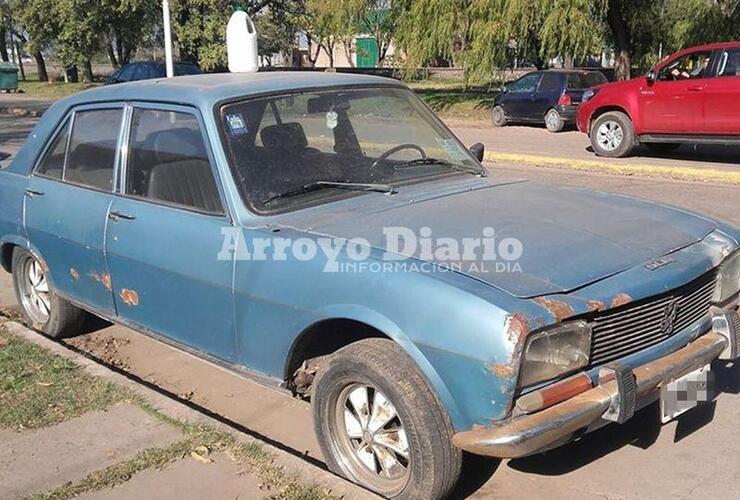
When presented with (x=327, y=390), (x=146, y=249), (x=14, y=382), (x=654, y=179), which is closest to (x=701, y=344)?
(x=327, y=390)

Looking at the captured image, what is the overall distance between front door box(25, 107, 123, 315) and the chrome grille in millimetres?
2795

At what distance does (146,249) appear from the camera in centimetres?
402

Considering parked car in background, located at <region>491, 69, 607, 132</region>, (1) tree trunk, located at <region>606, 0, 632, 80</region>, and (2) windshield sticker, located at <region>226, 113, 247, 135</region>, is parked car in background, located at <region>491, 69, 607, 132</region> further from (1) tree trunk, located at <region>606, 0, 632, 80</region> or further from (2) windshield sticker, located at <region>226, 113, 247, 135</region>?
(2) windshield sticker, located at <region>226, 113, 247, 135</region>

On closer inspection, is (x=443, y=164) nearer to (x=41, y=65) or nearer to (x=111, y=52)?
(x=111, y=52)

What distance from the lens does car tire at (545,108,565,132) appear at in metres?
19.3

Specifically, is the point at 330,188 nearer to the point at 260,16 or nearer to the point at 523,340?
the point at 523,340

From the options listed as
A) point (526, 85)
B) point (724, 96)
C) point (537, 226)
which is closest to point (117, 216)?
point (537, 226)

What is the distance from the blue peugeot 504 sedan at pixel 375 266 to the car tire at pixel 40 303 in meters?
0.27

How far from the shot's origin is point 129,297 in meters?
4.28

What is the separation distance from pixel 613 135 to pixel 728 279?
34.5 feet

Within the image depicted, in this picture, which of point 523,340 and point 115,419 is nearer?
point 523,340

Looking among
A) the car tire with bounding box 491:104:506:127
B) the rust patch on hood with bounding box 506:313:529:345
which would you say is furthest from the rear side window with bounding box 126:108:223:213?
the car tire with bounding box 491:104:506:127

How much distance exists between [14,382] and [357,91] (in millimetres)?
2582

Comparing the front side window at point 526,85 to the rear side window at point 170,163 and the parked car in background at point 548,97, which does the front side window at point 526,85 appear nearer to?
the parked car in background at point 548,97
